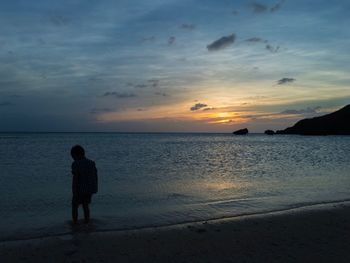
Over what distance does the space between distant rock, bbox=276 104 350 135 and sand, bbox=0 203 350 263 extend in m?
143

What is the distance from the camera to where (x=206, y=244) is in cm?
741

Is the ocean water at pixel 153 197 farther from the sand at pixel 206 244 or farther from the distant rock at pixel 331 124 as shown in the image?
the distant rock at pixel 331 124

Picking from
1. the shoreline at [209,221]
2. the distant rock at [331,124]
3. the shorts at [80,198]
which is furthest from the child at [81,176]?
the distant rock at [331,124]

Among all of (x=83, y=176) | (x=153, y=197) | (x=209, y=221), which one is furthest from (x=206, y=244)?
(x=153, y=197)

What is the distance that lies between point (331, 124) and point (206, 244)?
5844 inches

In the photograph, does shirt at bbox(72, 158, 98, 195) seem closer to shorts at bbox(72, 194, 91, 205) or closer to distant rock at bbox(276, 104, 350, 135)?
shorts at bbox(72, 194, 91, 205)

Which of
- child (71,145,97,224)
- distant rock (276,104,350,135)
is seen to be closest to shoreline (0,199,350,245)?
child (71,145,97,224)

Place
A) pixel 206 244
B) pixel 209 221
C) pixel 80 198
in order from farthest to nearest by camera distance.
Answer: pixel 209 221 → pixel 80 198 → pixel 206 244

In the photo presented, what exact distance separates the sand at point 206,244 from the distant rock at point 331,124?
143 m

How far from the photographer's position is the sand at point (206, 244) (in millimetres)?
6625

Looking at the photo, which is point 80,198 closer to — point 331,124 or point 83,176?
point 83,176

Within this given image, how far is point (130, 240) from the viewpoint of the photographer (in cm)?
774

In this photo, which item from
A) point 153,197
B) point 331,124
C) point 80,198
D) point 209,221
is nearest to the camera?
point 80,198

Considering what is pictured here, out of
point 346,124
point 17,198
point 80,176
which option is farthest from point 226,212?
point 346,124
